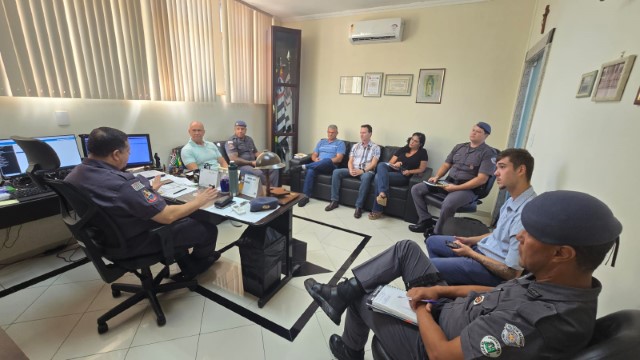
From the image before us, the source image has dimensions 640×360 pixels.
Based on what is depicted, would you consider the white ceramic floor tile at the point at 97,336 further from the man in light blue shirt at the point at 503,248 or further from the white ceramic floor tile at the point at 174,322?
the man in light blue shirt at the point at 503,248

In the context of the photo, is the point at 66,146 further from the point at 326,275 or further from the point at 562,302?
the point at 562,302

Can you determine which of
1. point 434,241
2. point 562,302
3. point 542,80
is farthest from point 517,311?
point 542,80

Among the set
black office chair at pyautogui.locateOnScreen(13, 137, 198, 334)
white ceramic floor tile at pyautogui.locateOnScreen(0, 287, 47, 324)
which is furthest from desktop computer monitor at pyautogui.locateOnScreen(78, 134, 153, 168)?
white ceramic floor tile at pyautogui.locateOnScreen(0, 287, 47, 324)

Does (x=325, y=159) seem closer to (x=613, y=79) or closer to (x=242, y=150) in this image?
(x=242, y=150)

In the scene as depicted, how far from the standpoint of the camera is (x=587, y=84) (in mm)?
1430

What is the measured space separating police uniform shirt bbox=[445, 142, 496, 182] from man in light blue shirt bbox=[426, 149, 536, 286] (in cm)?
127

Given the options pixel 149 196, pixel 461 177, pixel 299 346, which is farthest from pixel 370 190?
pixel 149 196

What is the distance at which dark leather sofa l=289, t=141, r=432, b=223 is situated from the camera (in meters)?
3.35

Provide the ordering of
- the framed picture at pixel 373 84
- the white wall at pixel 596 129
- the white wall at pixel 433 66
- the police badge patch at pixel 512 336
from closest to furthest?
the police badge patch at pixel 512 336 → the white wall at pixel 596 129 → the white wall at pixel 433 66 → the framed picture at pixel 373 84

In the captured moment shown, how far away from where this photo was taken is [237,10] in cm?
379

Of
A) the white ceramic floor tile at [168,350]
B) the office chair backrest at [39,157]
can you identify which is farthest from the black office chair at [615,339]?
the office chair backrest at [39,157]

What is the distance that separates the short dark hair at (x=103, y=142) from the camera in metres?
1.47

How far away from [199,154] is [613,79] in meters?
3.39

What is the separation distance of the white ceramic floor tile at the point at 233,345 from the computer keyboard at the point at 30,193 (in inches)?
64.9
